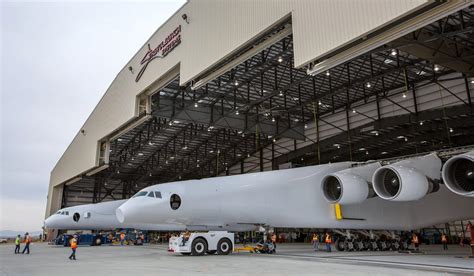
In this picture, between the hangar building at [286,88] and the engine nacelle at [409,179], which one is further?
the hangar building at [286,88]

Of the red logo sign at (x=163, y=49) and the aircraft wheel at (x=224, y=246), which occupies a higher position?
the red logo sign at (x=163, y=49)

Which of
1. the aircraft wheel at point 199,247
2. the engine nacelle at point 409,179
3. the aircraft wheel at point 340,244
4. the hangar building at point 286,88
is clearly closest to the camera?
the engine nacelle at point 409,179

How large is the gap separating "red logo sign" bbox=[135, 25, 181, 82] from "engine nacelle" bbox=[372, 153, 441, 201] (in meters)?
13.8

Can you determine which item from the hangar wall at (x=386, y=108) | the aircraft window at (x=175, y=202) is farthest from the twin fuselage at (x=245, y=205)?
the hangar wall at (x=386, y=108)

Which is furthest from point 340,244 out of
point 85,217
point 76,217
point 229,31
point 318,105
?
point 76,217

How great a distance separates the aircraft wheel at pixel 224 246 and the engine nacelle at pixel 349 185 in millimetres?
4900

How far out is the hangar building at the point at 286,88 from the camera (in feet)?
42.5

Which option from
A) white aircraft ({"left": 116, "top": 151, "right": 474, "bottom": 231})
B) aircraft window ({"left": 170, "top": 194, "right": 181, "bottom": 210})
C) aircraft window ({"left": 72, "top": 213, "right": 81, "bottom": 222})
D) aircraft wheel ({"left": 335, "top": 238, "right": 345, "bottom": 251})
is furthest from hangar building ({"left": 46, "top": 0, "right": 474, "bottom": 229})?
aircraft wheel ({"left": 335, "top": 238, "right": 345, "bottom": 251})

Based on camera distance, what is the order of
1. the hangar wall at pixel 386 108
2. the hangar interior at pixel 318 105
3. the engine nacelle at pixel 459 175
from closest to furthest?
the engine nacelle at pixel 459 175 → the hangar interior at pixel 318 105 → the hangar wall at pixel 386 108

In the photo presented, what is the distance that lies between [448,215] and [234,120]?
18154 millimetres

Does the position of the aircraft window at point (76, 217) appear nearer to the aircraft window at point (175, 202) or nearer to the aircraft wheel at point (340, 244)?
the aircraft window at point (175, 202)

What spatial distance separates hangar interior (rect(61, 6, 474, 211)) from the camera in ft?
63.1

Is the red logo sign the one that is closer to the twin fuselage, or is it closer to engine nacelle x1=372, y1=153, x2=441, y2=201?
the twin fuselage

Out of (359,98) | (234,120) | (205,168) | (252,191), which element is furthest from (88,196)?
(252,191)
